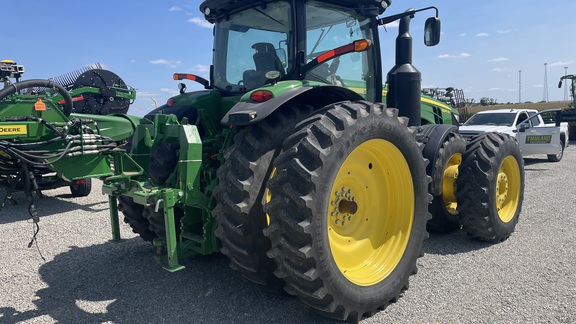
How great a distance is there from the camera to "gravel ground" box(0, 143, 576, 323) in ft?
9.78

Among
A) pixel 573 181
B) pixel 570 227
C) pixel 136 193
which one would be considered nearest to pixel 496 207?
pixel 570 227

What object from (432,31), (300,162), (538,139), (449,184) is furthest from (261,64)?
(538,139)

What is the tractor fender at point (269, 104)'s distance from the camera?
8.82 feet

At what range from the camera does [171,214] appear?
9.35ft

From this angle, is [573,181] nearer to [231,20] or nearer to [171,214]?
[231,20]

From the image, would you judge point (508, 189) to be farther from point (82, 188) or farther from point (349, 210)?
point (82, 188)

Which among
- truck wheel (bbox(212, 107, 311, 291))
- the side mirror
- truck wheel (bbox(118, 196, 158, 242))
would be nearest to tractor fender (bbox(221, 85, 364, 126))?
truck wheel (bbox(212, 107, 311, 291))

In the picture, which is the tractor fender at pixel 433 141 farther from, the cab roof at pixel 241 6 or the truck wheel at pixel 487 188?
the cab roof at pixel 241 6

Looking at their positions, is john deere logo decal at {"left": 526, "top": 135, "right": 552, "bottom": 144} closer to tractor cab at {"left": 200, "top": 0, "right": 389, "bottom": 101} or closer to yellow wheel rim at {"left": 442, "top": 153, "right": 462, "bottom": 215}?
yellow wheel rim at {"left": 442, "top": 153, "right": 462, "bottom": 215}

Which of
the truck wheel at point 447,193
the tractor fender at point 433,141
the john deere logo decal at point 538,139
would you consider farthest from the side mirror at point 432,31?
the john deere logo decal at point 538,139

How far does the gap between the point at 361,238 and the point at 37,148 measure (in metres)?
2.82

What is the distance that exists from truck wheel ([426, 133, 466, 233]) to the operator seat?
212 cm

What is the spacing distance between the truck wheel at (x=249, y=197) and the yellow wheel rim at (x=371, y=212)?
0.50 metres

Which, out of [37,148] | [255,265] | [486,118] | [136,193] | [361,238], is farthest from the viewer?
[486,118]
